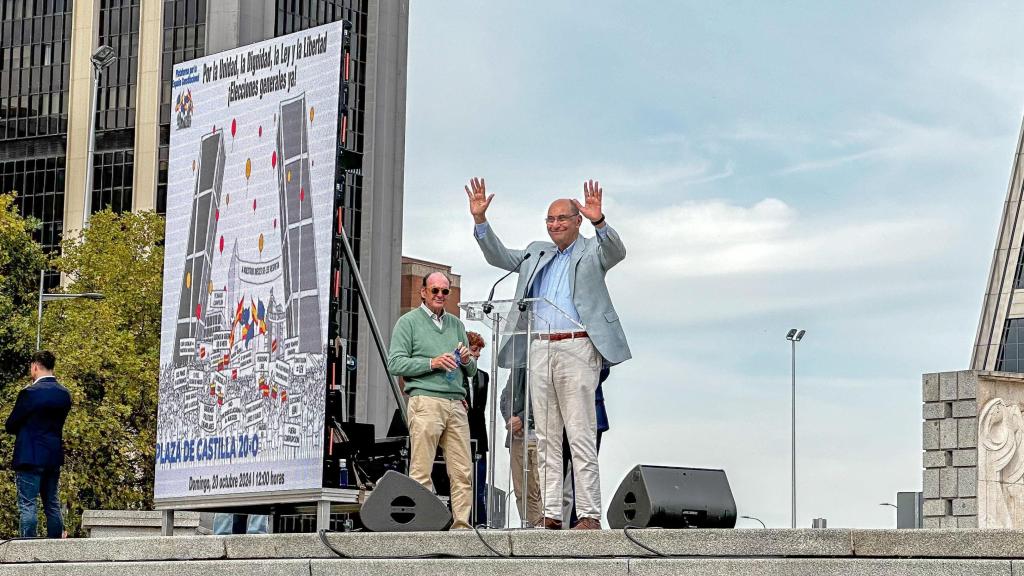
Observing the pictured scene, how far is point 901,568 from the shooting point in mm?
8852

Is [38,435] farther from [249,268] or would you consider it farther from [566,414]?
[566,414]

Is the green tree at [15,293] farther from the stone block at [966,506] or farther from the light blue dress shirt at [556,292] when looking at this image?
the light blue dress shirt at [556,292]

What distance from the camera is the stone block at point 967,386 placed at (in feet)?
72.7

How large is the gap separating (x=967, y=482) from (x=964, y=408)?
923mm

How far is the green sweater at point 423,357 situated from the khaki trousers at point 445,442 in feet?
0.26

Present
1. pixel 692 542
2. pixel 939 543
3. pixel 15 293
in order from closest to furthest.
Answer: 1. pixel 939 543
2. pixel 692 542
3. pixel 15 293

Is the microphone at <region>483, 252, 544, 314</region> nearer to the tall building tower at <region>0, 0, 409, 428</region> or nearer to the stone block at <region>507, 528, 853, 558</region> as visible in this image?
the stone block at <region>507, 528, 853, 558</region>

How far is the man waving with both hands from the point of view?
1150 centimetres

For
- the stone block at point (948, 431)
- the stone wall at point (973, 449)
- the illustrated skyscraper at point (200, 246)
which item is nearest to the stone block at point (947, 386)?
the stone wall at point (973, 449)

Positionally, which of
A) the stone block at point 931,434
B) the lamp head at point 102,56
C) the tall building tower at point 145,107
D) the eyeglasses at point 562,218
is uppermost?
the tall building tower at point 145,107

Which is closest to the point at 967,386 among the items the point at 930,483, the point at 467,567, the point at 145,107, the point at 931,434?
the point at 931,434

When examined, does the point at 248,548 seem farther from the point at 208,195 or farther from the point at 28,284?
the point at 28,284

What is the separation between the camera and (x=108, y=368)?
134ft

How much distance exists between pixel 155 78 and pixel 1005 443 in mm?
68859
